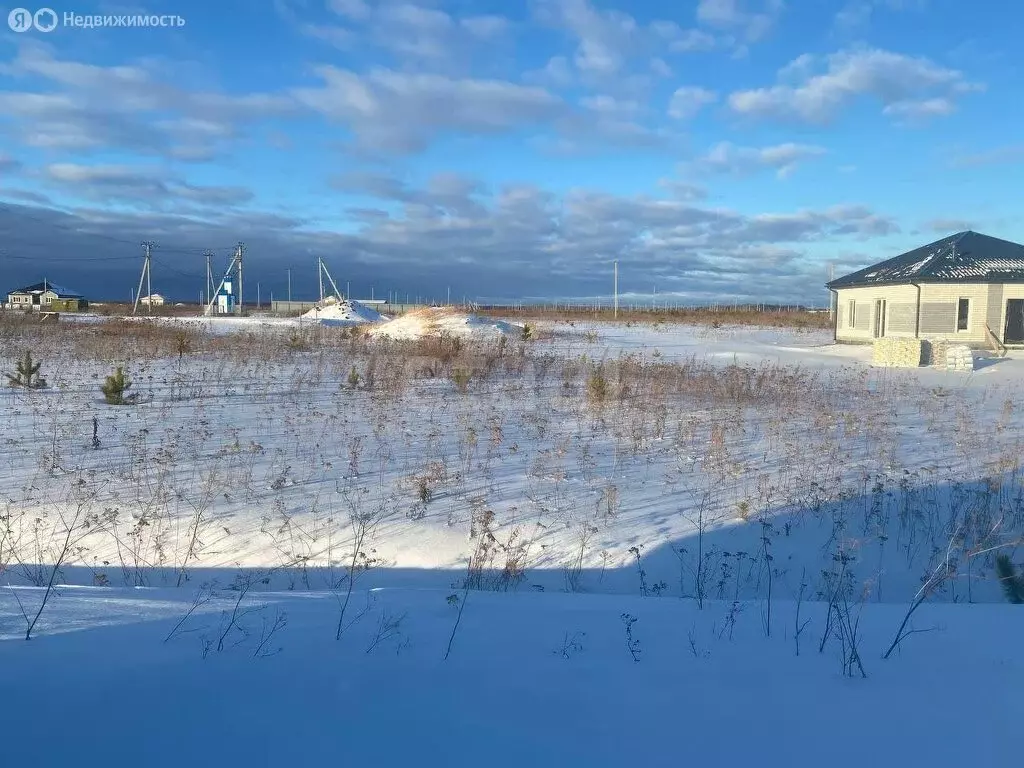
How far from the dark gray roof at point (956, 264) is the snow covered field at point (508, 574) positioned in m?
13.5

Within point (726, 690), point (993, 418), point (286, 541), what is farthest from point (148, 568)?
point (993, 418)

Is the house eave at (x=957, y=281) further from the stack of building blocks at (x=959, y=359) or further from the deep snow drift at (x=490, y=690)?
the deep snow drift at (x=490, y=690)

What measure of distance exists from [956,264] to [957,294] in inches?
49.9

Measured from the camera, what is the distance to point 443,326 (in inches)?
1179

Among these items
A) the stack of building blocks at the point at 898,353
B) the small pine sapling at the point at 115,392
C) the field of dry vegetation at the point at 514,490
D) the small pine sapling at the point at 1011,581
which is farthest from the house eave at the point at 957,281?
the small pine sapling at the point at 115,392

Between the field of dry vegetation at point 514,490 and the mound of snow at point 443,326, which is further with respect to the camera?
the mound of snow at point 443,326

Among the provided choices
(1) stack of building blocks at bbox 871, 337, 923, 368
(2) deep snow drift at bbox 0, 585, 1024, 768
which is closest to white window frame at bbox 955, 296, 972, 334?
(1) stack of building blocks at bbox 871, 337, 923, 368

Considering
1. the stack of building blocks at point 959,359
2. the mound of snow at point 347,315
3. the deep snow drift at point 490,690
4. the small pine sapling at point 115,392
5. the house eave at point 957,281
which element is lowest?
the deep snow drift at point 490,690

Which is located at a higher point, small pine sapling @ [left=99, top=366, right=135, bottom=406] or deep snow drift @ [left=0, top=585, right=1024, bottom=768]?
small pine sapling @ [left=99, top=366, right=135, bottom=406]

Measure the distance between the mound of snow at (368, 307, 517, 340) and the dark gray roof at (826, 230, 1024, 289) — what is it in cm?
1434

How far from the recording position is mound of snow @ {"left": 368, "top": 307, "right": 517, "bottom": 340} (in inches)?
1128

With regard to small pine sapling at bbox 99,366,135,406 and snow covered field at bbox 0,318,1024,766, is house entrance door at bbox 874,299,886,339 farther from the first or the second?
small pine sapling at bbox 99,366,135,406

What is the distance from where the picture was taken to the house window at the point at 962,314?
24.1m

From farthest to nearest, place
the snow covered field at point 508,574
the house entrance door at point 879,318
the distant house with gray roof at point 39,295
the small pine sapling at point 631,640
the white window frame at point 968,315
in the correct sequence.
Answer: the distant house with gray roof at point 39,295, the house entrance door at point 879,318, the white window frame at point 968,315, the small pine sapling at point 631,640, the snow covered field at point 508,574
